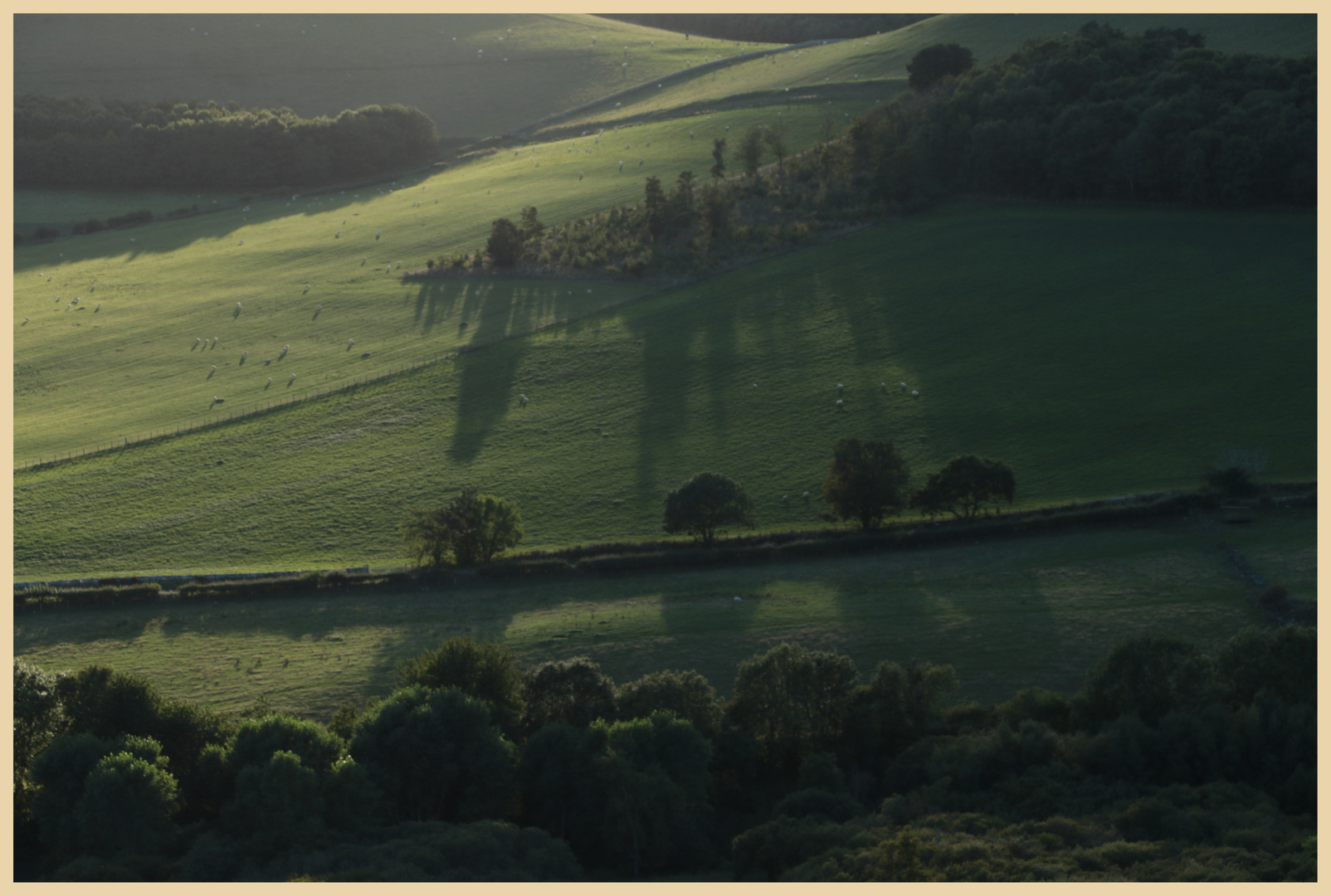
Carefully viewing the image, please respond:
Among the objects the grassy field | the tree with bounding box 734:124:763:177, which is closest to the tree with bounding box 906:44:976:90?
the tree with bounding box 734:124:763:177

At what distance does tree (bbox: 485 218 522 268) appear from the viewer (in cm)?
11375

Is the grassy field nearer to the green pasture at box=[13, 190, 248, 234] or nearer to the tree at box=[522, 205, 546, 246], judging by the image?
the tree at box=[522, 205, 546, 246]

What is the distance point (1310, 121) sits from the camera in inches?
3642

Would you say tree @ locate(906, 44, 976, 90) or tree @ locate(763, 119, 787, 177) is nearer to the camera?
tree @ locate(763, 119, 787, 177)

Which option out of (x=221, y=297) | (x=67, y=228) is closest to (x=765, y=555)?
(x=221, y=297)

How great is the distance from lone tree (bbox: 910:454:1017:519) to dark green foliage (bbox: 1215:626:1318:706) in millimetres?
20274

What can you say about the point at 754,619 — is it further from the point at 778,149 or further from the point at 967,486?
the point at 778,149

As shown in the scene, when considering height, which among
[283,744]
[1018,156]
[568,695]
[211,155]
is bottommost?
[568,695]

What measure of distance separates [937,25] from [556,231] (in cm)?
8581

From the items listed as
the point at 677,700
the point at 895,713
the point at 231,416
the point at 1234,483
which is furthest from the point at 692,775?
the point at 231,416

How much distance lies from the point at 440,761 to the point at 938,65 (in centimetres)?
11126

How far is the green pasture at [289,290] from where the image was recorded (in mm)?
96125

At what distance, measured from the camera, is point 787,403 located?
8269 cm

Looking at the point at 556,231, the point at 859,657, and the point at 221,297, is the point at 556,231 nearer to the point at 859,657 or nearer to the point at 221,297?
the point at 221,297
